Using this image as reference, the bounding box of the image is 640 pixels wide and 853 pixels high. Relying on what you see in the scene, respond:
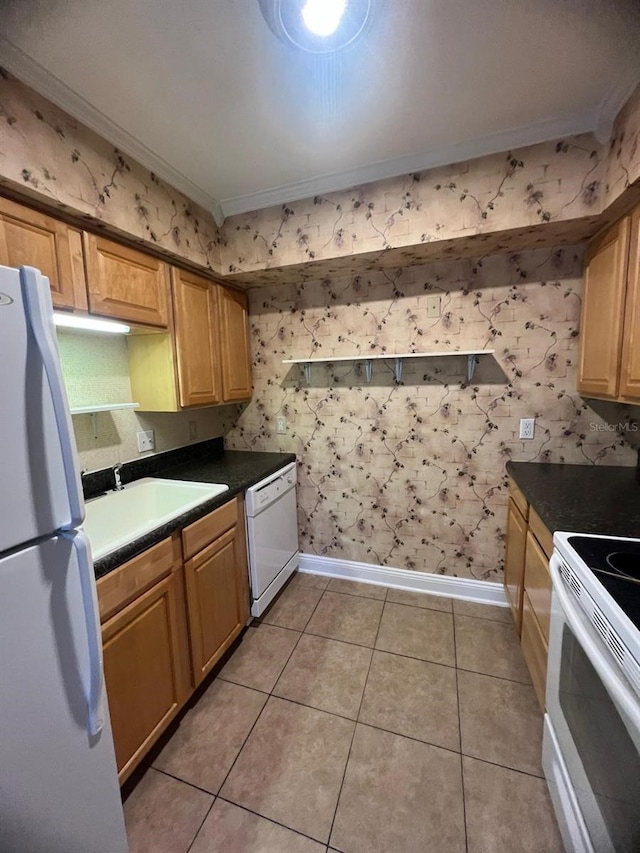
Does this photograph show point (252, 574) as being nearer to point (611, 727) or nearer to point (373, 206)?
point (611, 727)

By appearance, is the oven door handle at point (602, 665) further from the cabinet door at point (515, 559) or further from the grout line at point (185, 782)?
the grout line at point (185, 782)

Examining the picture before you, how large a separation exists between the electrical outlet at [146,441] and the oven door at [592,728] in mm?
2091

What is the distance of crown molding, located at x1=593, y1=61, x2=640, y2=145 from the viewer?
1.24m

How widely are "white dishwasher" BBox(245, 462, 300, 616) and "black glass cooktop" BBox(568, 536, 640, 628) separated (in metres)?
1.49

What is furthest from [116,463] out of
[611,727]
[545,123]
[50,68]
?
[545,123]

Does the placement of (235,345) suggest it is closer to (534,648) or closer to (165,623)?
(165,623)

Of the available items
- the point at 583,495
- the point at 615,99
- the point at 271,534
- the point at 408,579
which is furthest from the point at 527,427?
the point at 271,534

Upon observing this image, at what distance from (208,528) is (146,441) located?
0.81 m

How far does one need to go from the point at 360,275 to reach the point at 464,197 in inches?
29.4

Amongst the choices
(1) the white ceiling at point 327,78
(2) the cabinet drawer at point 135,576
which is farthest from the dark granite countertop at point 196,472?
(1) the white ceiling at point 327,78

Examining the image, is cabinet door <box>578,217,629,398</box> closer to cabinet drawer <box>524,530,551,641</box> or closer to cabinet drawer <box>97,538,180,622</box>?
cabinet drawer <box>524,530,551,641</box>

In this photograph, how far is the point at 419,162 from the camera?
1708mm

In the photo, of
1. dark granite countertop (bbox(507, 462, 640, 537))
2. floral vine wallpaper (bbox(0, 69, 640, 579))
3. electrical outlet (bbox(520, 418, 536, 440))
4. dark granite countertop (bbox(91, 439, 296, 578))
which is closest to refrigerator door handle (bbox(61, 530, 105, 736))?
dark granite countertop (bbox(91, 439, 296, 578))

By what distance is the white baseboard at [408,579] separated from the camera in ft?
7.41
